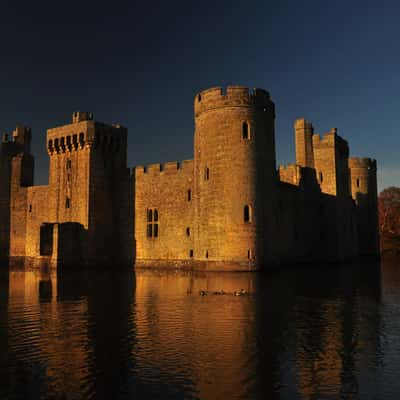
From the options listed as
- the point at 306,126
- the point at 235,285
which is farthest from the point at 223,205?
the point at 306,126

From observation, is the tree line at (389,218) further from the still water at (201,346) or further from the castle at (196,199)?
the still water at (201,346)

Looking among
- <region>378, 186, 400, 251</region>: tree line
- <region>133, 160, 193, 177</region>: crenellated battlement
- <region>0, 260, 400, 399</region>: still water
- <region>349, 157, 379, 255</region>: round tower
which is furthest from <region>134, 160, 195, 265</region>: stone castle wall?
<region>378, 186, 400, 251</region>: tree line

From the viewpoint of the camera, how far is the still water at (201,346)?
26.7ft

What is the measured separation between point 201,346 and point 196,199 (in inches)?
906

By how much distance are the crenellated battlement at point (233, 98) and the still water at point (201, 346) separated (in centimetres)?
1576

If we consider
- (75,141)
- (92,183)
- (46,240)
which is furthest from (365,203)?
(46,240)

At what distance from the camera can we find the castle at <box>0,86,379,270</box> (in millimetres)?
31031

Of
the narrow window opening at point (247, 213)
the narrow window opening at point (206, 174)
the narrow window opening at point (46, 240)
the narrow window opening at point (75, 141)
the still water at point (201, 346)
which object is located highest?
the narrow window opening at point (75, 141)

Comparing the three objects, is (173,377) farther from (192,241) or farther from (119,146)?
(119,146)

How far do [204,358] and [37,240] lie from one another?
118ft

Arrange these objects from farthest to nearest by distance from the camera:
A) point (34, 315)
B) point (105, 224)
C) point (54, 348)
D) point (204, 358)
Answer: point (105, 224) < point (34, 315) < point (54, 348) < point (204, 358)

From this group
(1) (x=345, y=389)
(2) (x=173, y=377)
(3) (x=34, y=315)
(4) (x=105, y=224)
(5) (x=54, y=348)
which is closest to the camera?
(1) (x=345, y=389)

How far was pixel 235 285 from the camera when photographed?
23156 mm

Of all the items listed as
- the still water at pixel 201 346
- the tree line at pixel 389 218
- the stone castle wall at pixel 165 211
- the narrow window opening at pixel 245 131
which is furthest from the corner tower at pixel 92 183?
the tree line at pixel 389 218
